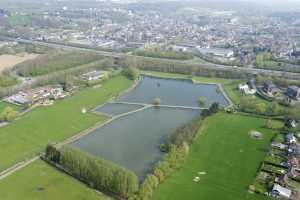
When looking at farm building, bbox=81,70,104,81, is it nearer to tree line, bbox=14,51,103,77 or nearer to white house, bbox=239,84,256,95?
tree line, bbox=14,51,103,77

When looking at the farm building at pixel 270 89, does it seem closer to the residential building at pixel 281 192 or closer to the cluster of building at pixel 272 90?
the cluster of building at pixel 272 90

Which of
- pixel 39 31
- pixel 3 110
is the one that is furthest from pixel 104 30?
pixel 3 110

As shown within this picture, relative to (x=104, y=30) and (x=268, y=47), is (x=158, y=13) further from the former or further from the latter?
(x=268, y=47)

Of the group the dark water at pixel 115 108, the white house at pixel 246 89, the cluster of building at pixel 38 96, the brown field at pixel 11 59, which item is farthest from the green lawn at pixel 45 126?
the brown field at pixel 11 59

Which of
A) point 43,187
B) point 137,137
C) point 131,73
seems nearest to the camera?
point 43,187

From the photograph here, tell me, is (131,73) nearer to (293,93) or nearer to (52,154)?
(293,93)

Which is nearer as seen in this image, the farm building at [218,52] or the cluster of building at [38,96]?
the cluster of building at [38,96]

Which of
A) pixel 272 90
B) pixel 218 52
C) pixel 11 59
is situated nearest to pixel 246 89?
pixel 272 90
